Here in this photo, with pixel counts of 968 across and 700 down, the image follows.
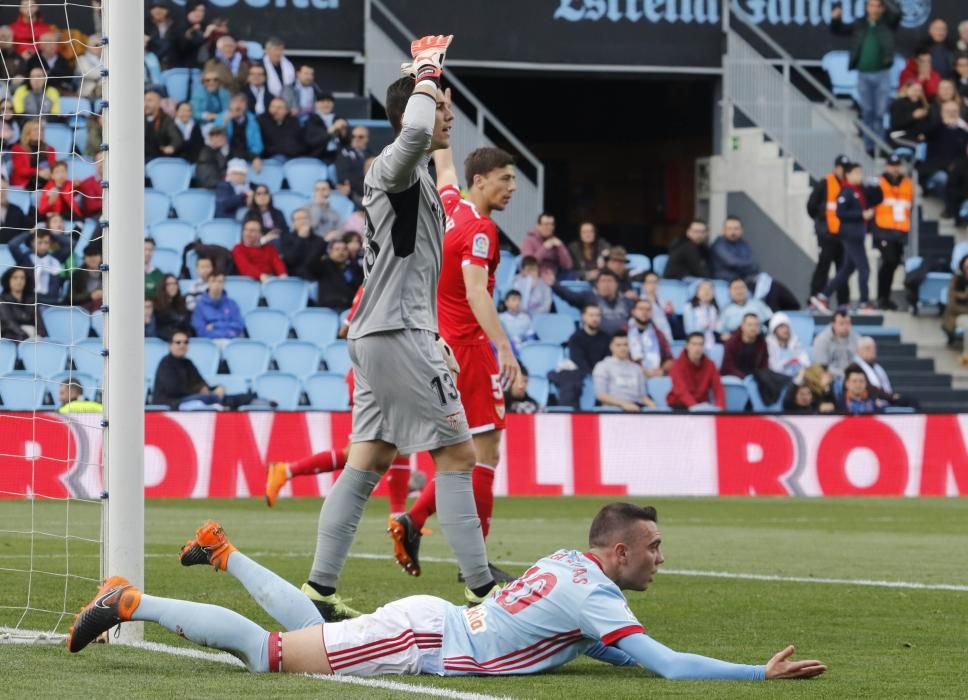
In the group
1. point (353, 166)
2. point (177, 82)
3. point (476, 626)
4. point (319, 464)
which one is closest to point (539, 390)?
point (353, 166)

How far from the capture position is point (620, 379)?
20016 mm

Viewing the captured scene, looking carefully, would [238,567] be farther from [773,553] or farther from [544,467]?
[544,467]

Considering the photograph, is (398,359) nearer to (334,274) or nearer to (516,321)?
(516,321)

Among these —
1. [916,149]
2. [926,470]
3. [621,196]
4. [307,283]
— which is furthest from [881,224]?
[621,196]

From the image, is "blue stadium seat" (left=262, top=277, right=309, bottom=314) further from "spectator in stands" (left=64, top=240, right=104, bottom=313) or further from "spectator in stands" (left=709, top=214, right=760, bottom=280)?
"spectator in stands" (left=709, top=214, right=760, bottom=280)

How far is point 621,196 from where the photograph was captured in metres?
35.1

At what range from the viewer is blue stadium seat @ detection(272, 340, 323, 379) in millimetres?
Result: 20219

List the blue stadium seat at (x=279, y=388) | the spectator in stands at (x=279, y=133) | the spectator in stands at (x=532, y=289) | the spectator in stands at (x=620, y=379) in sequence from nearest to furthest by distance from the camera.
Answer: the blue stadium seat at (x=279, y=388) < the spectator in stands at (x=620, y=379) < the spectator in stands at (x=532, y=289) < the spectator in stands at (x=279, y=133)

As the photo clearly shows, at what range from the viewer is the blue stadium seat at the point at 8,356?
18.2 metres

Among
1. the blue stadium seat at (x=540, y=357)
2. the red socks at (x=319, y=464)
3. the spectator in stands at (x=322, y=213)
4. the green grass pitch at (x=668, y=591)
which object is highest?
the spectator in stands at (x=322, y=213)

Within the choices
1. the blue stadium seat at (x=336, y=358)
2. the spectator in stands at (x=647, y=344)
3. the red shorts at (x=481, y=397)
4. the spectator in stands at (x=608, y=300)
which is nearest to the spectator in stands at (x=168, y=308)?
the blue stadium seat at (x=336, y=358)

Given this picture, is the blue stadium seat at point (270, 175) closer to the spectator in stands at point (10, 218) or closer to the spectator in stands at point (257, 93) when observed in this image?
the spectator in stands at point (257, 93)

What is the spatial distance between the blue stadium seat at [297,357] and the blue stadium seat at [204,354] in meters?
0.79

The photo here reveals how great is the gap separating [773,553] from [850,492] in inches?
291
